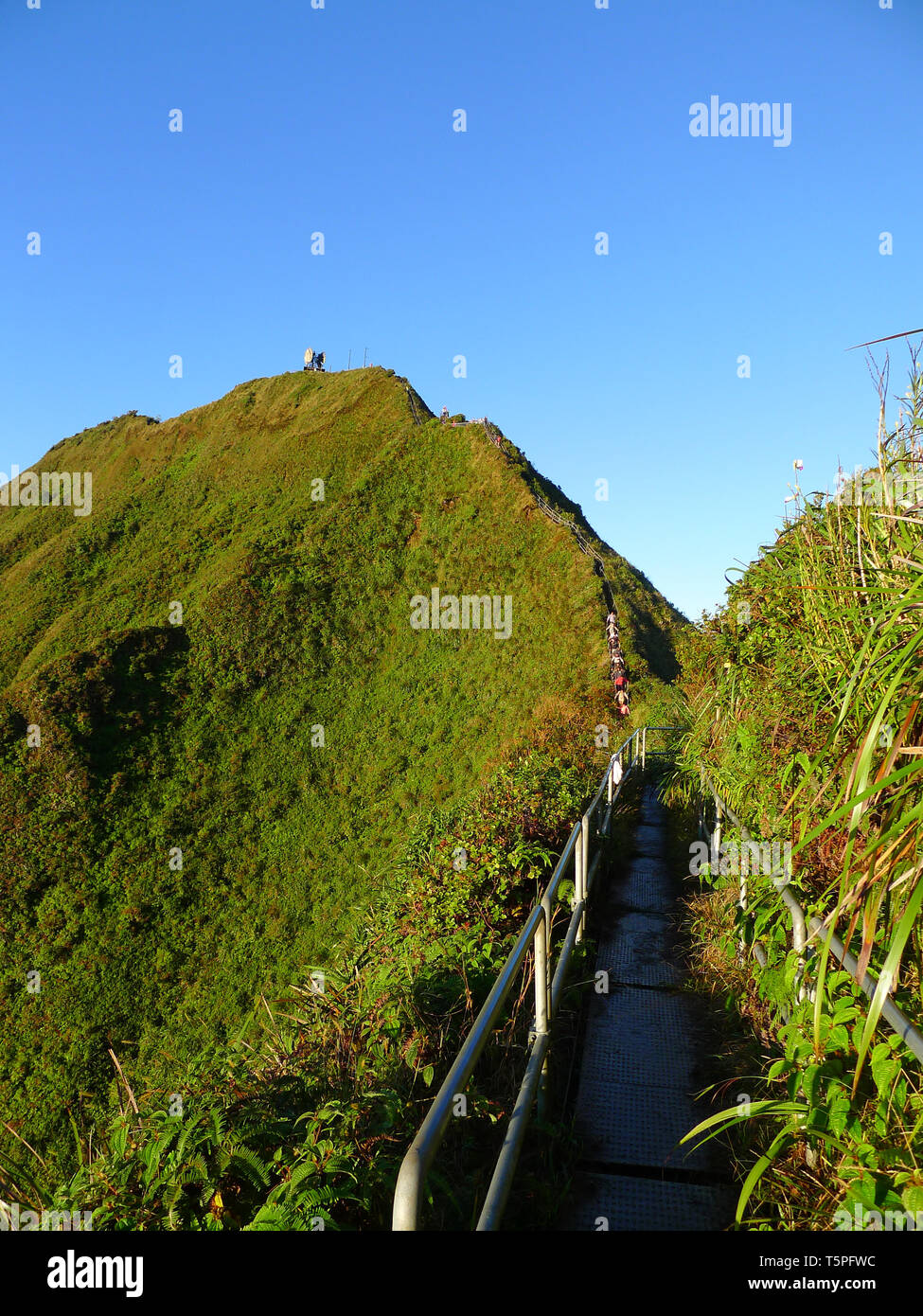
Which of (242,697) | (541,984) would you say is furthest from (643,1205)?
(242,697)

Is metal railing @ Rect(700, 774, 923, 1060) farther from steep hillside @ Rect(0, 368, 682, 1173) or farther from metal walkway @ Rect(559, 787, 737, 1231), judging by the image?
steep hillside @ Rect(0, 368, 682, 1173)

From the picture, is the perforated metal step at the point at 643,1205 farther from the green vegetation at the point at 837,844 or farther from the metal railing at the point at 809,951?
the metal railing at the point at 809,951

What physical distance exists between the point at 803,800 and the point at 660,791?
7.02 metres

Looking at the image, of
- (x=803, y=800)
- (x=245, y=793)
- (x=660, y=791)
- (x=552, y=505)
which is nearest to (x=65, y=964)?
(x=245, y=793)

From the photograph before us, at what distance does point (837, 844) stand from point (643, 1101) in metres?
1.63

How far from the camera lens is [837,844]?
362 cm

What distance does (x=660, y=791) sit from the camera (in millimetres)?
11039

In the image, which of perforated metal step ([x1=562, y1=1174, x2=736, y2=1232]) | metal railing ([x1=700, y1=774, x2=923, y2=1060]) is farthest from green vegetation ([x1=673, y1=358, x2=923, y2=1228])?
perforated metal step ([x1=562, y1=1174, x2=736, y2=1232])

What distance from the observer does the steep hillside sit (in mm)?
19188

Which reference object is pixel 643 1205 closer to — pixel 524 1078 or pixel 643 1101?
pixel 524 1078

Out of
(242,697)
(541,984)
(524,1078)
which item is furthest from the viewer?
(242,697)

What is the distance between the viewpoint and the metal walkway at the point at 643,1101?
3201 mm

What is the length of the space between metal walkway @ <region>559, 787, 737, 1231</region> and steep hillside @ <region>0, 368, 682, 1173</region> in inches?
315
